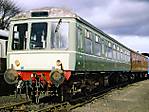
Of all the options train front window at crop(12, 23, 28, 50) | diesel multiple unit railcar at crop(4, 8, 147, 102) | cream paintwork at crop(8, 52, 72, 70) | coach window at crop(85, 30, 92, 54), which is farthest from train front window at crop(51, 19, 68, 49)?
coach window at crop(85, 30, 92, 54)

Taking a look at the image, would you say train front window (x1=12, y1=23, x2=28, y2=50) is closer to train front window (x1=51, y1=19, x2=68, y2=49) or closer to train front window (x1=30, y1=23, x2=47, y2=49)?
train front window (x1=30, y1=23, x2=47, y2=49)

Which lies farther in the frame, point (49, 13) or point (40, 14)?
point (40, 14)

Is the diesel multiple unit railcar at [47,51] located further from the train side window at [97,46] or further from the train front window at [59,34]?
the train side window at [97,46]

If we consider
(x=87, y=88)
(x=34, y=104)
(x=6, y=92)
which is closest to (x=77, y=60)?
(x=34, y=104)

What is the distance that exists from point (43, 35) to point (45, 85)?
1.77m

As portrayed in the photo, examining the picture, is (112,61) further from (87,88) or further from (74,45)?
(74,45)

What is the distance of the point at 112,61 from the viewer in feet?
67.1

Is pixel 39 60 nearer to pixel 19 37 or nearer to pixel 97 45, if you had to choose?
pixel 19 37

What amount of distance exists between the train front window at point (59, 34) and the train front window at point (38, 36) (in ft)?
0.96

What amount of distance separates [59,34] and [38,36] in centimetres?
79

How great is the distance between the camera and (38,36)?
1282cm

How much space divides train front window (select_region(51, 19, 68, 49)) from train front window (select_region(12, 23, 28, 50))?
111 centimetres

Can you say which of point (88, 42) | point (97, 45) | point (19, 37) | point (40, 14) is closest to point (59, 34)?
point (40, 14)

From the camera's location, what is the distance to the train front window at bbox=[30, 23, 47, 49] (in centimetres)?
1269
